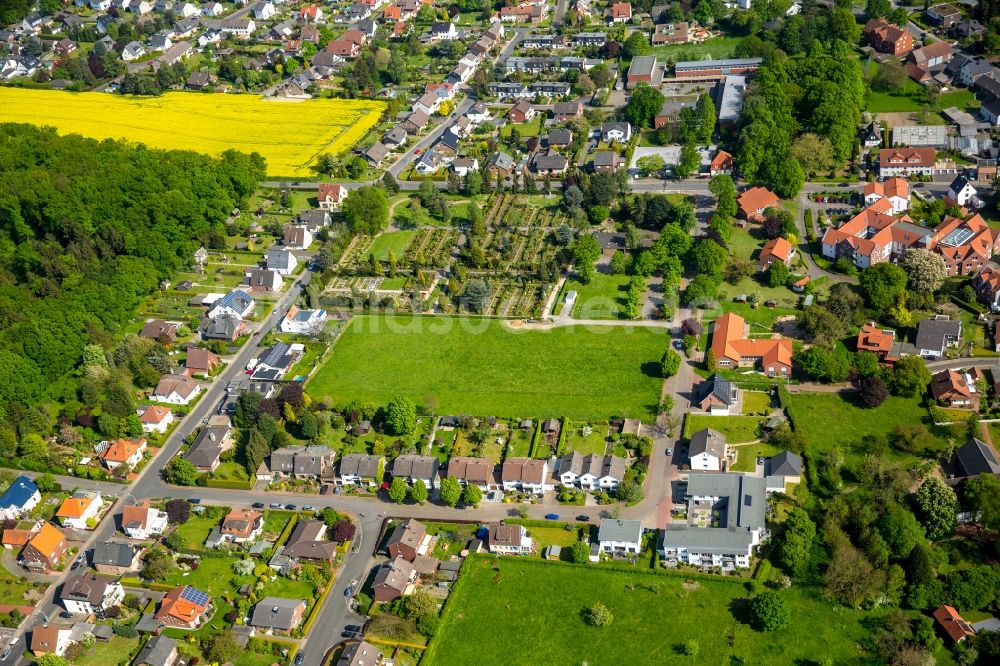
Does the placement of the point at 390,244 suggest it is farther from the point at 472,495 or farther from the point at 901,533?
the point at 901,533

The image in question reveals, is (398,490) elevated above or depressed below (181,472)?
above

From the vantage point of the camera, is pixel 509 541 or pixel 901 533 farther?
pixel 509 541

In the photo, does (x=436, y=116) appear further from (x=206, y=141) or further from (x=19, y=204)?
(x=19, y=204)

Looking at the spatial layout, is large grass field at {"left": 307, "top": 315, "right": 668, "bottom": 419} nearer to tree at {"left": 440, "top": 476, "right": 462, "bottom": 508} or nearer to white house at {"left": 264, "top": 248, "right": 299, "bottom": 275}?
tree at {"left": 440, "top": 476, "right": 462, "bottom": 508}

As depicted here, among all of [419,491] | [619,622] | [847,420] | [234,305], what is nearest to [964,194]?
[847,420]

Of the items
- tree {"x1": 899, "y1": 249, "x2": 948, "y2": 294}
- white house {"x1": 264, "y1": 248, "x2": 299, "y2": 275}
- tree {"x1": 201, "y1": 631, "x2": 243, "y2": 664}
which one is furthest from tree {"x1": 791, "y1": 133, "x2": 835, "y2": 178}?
tree {"x1": 201, "y1": 631, "x2": 243, "y2": 664}

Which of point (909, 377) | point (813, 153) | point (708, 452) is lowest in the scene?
point (708, 452)

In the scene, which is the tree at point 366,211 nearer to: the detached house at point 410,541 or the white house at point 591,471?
the white house at point 591,471
